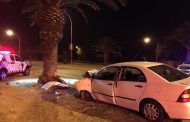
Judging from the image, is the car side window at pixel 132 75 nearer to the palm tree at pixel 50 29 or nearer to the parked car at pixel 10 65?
the palm tree at pixel 50 29

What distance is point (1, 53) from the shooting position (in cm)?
1827

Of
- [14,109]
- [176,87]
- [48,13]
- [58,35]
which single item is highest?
[48,13]

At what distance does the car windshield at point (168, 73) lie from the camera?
7.80 metres

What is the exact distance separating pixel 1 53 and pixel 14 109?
995 cm

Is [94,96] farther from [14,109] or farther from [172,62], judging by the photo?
[172,62]

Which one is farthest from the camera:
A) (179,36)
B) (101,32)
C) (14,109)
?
(101,32)

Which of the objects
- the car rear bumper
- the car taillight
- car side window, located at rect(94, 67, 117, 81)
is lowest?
the car rear bumper

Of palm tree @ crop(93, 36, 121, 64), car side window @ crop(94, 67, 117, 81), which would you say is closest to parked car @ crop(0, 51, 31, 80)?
car side window @ crop(94, 67, 117, 81)

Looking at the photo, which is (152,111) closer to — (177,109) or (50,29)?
(177,109)

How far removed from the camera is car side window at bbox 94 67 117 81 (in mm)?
9008

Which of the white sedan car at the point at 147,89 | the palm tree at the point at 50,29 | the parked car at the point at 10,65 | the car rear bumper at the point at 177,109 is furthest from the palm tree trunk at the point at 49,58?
the car rear bumper at the point at 177,109

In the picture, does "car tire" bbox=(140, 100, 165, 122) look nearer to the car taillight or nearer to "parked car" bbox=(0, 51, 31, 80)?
the car taillight

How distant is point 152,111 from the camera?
24.9 ft

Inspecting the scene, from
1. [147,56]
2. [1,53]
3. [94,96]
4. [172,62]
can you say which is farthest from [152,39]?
[94,96]
